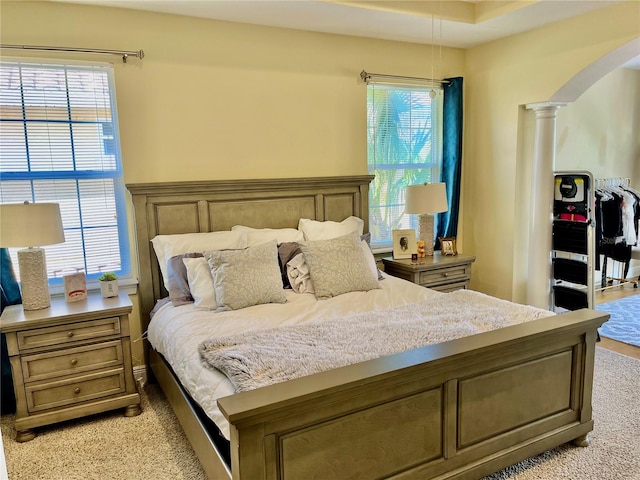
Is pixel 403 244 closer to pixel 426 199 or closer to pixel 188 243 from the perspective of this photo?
pixel 426 199

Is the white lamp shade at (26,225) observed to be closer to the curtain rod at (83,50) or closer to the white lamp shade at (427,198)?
the curtain rod at (83,50)

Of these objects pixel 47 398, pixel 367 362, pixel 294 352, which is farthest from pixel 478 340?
pixel 47 398

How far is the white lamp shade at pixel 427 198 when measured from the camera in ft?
12.3

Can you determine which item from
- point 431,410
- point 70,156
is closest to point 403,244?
point 431,410

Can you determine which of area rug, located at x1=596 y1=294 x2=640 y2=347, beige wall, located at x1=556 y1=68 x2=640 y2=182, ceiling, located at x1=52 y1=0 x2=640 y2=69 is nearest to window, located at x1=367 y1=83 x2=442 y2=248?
ceiling, located at x1=52 y1=0 x2=640 y2=69

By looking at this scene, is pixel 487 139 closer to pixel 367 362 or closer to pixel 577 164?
pixel 577 164

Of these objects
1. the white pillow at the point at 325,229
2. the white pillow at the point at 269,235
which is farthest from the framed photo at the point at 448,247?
the white pillow at the point at 269,235

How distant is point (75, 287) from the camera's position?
2889mm

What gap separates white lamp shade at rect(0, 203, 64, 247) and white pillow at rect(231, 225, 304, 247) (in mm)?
1173

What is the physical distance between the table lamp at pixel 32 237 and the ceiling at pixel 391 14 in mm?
1338

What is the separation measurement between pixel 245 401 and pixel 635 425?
2.32 metres

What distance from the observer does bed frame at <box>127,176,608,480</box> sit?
1.58 meters

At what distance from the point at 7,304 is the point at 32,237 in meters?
0.62

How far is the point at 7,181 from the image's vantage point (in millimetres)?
2883
